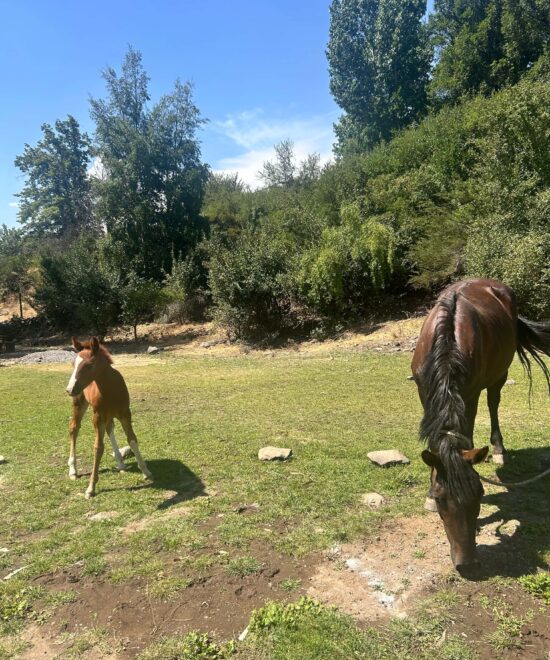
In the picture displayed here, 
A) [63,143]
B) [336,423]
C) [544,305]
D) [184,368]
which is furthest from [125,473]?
[63,143]

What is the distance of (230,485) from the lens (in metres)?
5.04

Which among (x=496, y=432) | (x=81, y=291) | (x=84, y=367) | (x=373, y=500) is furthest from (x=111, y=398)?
(x=81, y=291)

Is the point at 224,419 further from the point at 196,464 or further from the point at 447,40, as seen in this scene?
the point at 447,40

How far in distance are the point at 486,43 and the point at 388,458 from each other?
37.6 m

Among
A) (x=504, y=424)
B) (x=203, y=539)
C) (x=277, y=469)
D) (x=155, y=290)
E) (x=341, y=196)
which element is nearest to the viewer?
(x=203, y=539)

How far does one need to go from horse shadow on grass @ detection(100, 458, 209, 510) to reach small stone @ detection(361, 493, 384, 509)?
1.66 metres

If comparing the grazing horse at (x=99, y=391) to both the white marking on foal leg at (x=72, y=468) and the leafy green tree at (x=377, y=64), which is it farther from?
the leafy green tree at (x=377, y=64)

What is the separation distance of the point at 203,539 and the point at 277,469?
164cm

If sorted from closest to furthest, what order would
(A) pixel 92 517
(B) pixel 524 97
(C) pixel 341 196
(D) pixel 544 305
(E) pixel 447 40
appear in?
(A) pixel 92 517 → (D) pixel 544 305 → (B) pixel 524 97 → (C) pixel 341 196 → (E) pixel 447 40

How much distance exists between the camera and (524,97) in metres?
17.5

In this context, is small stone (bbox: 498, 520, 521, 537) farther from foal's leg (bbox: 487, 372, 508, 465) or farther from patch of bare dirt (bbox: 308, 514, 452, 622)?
foal's leg (bbox: 487, 372, 508, 465)

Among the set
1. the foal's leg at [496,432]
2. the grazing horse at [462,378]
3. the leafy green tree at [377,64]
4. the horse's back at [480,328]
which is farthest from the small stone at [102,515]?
the leafy green tree at [377,64]

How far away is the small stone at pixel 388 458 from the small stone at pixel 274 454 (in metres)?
1.01

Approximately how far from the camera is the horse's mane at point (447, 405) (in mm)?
2957
